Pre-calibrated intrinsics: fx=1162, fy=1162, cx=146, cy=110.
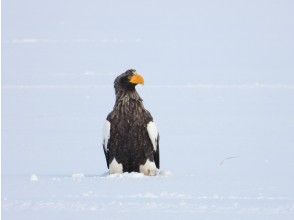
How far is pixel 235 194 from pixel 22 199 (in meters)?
1.12

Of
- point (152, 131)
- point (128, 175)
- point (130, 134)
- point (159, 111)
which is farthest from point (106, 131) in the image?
point (159, 111)

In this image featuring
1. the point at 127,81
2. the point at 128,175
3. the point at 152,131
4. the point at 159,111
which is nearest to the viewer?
the point at 128,175

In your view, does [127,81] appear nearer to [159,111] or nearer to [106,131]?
[106,131]

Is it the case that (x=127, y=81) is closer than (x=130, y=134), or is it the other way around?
(x=130, y=134)

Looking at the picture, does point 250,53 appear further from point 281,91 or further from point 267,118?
point 267,118

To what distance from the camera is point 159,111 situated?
12.9 metres

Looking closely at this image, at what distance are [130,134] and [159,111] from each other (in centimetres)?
521

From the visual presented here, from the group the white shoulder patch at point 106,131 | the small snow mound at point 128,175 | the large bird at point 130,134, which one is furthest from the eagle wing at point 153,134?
the small snow mound at point 128,175

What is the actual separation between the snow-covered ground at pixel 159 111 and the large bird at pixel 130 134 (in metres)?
0.22

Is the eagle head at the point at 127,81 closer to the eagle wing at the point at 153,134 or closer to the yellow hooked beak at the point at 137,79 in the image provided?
the yellow hooked beak at the point at 137,79

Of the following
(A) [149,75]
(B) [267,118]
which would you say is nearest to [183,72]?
(A) [149,75]

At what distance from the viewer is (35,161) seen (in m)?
8.55

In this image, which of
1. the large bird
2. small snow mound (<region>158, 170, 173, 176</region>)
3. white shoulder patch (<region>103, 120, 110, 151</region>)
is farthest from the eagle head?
small snow mound (<region>158, 170, 173, 176</region>)

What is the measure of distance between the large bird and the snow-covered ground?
22 cm
